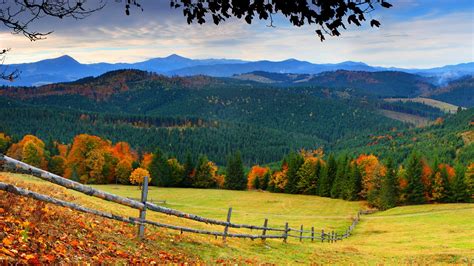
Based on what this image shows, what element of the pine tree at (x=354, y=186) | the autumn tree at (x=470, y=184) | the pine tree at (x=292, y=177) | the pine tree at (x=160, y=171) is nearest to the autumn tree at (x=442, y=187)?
the autumn tree at (x=470, y=184)

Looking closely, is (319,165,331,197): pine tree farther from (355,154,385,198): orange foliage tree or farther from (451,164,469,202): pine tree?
(451,164,469,202): pine tree

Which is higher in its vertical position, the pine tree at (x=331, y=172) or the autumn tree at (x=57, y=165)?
the pine tree at (x=331, y=172)

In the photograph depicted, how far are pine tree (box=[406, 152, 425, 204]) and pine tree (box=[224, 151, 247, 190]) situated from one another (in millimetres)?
39364

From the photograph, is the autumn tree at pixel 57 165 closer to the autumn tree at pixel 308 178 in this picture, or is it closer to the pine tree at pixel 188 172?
the pine tree at pixel 188 172

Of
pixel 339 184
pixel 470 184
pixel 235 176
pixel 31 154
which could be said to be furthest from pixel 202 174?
pixel 470 184

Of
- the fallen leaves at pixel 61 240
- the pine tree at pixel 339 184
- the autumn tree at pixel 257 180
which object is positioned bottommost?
the autumn tree at pixel 257 180

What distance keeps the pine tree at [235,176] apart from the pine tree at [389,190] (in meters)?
36.2

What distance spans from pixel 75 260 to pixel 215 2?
6320 mm

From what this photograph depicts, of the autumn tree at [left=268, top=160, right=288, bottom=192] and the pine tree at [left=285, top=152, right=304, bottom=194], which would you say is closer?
the pine tree at [left=285, top=152, right=304, bottom=194]

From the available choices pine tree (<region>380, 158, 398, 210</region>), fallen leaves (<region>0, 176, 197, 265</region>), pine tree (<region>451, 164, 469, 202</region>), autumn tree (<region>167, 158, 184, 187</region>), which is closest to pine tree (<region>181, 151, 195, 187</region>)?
autumn tree (<region>167, 158, 184, 187</region>)

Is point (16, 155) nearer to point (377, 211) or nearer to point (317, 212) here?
point (317, 212)

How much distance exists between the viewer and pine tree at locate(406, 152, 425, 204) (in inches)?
3073

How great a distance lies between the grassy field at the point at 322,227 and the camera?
18.1 meters

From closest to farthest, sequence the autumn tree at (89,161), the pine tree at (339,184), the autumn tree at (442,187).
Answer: the autumn tree at (442,187)
the pine tree at (339,184)
the autumn tree at (89,161)
